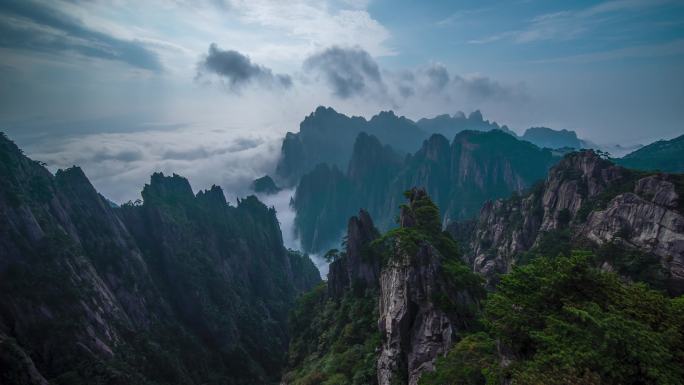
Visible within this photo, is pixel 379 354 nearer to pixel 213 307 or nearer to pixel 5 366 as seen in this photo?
pixel 5 366

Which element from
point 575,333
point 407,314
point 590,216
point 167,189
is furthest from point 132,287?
point 575,333

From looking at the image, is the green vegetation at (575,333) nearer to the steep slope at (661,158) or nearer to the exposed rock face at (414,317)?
the exposed rock face at (414,317)

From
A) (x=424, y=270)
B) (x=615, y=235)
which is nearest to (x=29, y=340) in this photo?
(x=424, y=270)

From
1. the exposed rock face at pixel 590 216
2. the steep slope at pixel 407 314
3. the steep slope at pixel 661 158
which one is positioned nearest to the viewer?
the steep slope at pixel 407 314

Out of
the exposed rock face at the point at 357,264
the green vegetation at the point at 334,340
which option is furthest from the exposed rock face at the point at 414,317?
the exposed rock face at the point at 357,264

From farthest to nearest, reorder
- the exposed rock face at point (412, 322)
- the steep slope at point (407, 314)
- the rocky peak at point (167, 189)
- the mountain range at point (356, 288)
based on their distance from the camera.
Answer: the rocky peak at point (167, 189)
the steep slope at point (407, 314)
the exposed rock face at point (412, 322)
the mountain range at point (356, 288)
